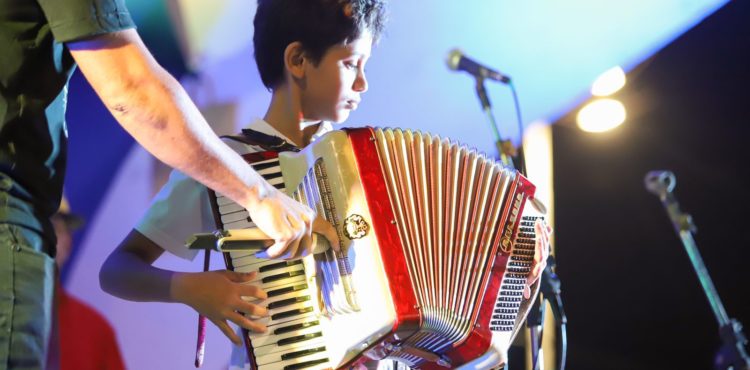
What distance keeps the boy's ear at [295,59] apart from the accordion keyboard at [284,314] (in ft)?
1.69

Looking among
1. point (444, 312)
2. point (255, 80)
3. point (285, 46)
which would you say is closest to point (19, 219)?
point (444, 312)

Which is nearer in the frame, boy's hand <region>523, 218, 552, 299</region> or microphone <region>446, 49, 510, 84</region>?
boy's hand <region>523, 218, 552, 299</region>

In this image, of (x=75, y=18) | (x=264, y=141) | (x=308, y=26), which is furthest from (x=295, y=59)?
(x=75, y=18)

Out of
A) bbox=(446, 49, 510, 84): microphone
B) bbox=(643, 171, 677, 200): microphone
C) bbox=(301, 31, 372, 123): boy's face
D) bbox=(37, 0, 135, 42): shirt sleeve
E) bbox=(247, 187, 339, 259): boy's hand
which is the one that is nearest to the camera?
bbox=(37, 0, 135, 42): shirt sleeve

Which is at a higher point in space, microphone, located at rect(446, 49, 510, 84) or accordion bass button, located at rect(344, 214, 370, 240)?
microphone, located at rect(446, 49, 510, 84)

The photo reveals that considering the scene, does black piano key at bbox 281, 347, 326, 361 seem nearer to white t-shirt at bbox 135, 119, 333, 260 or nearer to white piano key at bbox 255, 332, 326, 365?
white piano key at bbox 255, 332, 326, 365

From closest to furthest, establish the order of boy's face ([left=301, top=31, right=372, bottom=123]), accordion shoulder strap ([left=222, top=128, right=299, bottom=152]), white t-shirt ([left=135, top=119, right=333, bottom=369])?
accordion shoulder strap ([left=222, top=128, right=299, bottom=152]), white t-shirt ([left=135, top=119, right=333, bottom=369]), boy's face ([left=301, top=31, right=372, bottom=123])

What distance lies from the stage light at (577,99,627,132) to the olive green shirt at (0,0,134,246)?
2637mm

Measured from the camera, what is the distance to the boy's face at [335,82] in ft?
5.71

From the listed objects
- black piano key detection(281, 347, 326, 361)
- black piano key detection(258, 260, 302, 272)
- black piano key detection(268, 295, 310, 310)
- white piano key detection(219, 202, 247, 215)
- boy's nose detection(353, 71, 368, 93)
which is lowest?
black piano key detection(281, 347, 326, 361)

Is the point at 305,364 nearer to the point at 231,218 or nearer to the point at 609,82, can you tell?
the point at 231,218

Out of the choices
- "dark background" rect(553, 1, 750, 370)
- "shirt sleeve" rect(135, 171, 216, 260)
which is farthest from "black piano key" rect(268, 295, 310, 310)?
"dark background" rect(553, 1, 750, 370)

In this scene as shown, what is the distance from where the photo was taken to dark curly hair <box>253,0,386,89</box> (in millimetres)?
1750

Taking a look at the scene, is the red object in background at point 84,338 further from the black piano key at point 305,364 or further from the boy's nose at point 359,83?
the boy's nose at point 359,83
